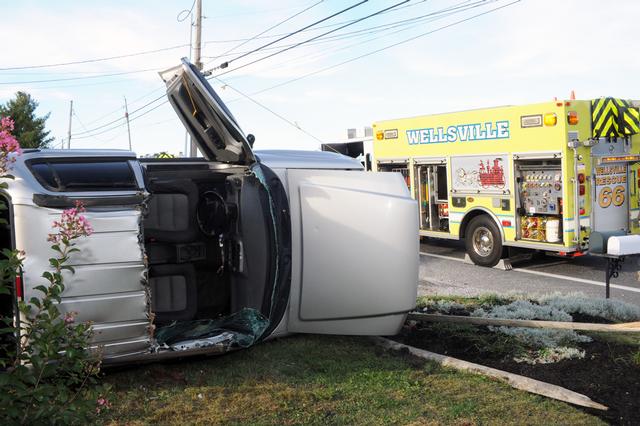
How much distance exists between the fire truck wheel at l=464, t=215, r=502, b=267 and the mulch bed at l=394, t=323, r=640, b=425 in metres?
5.54

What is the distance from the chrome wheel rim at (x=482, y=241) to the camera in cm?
1162

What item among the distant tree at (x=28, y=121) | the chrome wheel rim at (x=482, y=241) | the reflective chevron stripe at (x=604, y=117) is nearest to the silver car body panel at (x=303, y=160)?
the reflective chevron stripe at (x=604, y=117)

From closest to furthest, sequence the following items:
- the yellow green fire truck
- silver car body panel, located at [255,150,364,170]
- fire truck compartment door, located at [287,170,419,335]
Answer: fire truck compartment door, located at [287,170,419,335] < silver car body panel, located at [255,150,364,170] < the yellow green fire truck

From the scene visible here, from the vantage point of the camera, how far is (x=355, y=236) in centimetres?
546

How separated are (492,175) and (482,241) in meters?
1.31

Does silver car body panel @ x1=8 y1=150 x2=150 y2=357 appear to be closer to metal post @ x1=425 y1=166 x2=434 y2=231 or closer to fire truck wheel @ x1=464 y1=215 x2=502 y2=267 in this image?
fire truck wheel @ x1=464 y1=215 x2=502 y2=267

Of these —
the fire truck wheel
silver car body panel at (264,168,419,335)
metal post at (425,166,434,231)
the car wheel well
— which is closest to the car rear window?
silver car body panel at (264,168,419,335)

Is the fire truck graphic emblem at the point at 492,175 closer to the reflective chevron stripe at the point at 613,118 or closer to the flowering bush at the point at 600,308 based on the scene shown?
the reflective chevron stripe at the point at 613,118

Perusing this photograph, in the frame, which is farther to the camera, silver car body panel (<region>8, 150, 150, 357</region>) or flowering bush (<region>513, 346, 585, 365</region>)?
flowering bush (<region>513, 346, 585, 365</region>)

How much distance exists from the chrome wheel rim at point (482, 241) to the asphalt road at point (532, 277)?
31cm

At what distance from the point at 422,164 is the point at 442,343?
748 centimetres

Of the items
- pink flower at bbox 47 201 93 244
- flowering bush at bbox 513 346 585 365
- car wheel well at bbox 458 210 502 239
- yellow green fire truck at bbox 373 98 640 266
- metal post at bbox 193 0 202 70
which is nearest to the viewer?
pink flower at bbox 47 201 93 244

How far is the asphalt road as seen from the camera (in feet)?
30.8

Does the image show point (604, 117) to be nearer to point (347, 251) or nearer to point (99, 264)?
point (347, 251)
